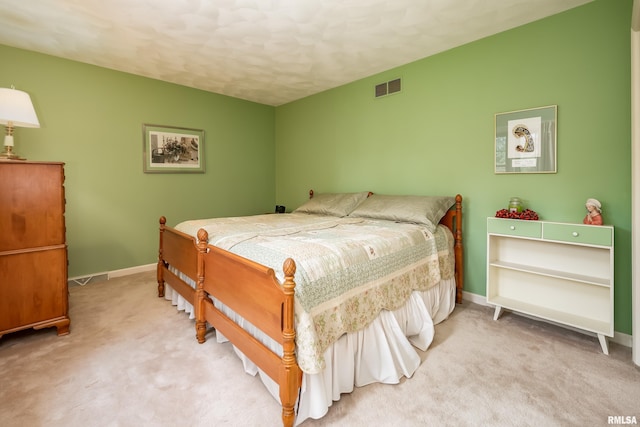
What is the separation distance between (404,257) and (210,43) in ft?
8.69

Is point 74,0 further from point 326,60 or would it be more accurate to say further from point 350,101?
point 350,101

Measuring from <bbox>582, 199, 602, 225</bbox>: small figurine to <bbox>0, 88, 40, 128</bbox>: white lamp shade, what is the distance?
13.9ft

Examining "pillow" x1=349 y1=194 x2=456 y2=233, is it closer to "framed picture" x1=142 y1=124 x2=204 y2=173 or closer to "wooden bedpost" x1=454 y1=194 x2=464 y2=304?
"wooden bedpost" x1=454 y1=194 x2=464 y2=304

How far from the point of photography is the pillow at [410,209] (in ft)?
9.05

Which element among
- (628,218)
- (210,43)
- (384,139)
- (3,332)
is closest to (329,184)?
(384,139)

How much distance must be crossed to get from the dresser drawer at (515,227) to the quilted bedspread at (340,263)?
426 mm

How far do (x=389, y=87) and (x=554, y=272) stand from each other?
2479 mm

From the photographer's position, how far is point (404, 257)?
90.0 inches

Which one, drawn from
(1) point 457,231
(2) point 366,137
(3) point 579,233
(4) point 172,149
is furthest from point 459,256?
(4) point 172,149

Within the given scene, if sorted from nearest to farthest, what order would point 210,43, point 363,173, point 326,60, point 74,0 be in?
point 74,0
point 210,43
point 326,60
point 363,173

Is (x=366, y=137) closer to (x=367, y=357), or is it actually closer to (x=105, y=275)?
(x=367, y=357)

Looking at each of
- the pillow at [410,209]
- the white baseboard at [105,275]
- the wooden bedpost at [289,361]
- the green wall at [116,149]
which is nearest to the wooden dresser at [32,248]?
the white baseboard at [105,275]

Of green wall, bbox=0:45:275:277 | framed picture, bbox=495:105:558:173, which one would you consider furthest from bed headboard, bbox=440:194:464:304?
green wall, bbox=0:45:275:277

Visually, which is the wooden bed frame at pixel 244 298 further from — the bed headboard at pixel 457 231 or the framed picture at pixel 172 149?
the bed headboard at pixel 457 231
